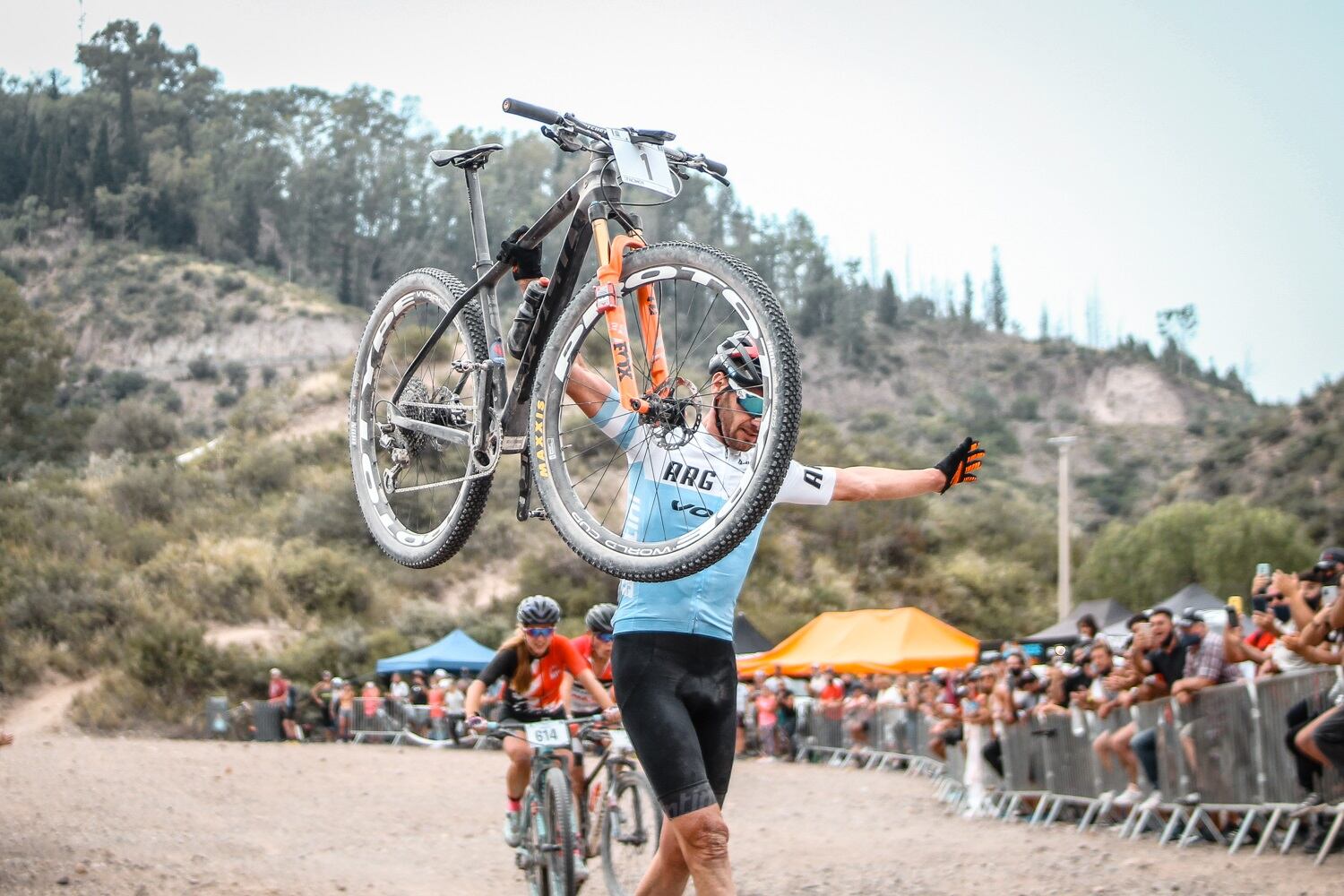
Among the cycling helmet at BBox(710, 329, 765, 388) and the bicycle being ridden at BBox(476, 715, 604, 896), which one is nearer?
the cycling helmet at BBox(710, 329, 765, 388)

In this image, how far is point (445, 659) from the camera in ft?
106

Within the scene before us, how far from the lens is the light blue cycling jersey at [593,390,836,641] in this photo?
196 inches

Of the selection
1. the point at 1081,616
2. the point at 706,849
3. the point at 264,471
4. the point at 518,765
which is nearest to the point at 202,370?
the point at 264,471

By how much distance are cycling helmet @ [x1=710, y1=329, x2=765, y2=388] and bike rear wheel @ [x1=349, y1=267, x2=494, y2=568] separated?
0.98 meters

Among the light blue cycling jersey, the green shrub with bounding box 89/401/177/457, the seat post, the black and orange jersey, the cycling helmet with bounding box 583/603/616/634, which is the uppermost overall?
the green shrub with bounding box 89/401/177/457

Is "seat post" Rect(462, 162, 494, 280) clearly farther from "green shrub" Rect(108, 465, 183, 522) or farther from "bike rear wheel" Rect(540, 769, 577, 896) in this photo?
"green shrub" Rect(108, 465, 183, 522)

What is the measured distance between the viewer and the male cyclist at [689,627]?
15.8ft

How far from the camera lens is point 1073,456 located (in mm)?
112438

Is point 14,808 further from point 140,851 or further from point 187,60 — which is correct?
point 187,60

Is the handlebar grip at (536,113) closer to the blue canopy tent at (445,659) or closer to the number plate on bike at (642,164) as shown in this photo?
the number plate on bike at (642,164)

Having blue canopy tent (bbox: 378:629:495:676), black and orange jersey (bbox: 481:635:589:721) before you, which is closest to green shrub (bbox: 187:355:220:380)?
blue canopy tent (bbox: 378:629:495:676)

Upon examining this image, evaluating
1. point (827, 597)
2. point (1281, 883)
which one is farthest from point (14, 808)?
point (827, 597)

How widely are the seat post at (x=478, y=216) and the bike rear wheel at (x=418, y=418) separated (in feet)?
0.54

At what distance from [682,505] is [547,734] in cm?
405
